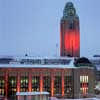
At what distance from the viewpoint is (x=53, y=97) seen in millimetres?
95250

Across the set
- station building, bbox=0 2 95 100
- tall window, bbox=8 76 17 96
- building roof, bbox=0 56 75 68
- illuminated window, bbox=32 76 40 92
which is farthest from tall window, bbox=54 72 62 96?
tall window, bbox=8 76 17 96

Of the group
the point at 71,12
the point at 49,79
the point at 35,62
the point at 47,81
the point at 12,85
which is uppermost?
the point at 71,12

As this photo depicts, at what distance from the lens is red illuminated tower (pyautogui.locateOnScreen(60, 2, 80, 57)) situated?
182375mm

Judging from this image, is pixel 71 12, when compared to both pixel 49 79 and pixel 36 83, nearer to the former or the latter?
pixel 49 79

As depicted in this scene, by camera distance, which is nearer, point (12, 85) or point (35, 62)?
point (12, 85)

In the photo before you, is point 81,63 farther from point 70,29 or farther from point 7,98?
point 70,29

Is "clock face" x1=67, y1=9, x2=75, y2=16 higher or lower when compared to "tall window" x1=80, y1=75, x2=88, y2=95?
higher

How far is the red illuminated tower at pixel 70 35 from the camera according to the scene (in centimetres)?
18238

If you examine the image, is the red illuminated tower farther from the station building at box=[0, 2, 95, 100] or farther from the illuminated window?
the illuminated window

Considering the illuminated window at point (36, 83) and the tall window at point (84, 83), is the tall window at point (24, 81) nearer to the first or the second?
the illuminated window at point (36, 83)

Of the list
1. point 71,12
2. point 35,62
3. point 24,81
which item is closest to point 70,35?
point 71,12

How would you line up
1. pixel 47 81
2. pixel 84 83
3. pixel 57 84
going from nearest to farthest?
pixel 57 84 → pixel 47 81 → pixel 84 83

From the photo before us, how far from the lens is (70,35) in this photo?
183m

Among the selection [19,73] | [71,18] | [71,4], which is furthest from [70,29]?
[19,73]
